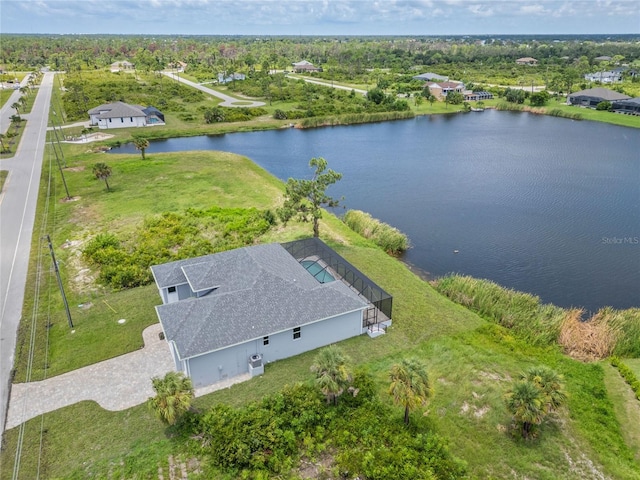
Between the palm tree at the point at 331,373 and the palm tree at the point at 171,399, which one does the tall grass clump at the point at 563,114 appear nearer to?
the palm tree at the point at 331,373

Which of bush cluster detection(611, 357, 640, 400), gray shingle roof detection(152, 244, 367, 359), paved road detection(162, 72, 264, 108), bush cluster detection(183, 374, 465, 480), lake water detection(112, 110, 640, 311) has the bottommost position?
lake water detection(112, 110, 640, 311)

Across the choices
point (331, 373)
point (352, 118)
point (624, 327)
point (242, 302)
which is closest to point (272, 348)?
point (242, 302)

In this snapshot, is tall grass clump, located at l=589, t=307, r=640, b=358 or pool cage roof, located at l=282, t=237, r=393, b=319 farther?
pool cage roof, located at l=282, t=237, r=393, b=319

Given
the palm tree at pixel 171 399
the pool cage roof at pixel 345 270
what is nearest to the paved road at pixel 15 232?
the palm tree at pixel 171 399

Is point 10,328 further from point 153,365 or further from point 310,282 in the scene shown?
point 310,282

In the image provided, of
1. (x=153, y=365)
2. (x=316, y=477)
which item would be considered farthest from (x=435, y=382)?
(x=153, y=365)

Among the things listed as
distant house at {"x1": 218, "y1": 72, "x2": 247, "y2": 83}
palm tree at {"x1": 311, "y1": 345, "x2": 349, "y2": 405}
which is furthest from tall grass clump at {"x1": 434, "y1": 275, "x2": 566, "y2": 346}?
distant house at {"x1": 218, "y1": 72, "x2": 247, "y2": 83}

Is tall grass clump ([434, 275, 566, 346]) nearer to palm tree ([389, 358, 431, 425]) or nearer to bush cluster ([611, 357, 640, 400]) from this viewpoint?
bush cluster ([611, 357, 640, 400])
